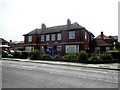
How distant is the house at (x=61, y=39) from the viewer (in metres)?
41.9

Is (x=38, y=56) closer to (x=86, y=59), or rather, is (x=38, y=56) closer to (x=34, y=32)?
(x=86, y=59)

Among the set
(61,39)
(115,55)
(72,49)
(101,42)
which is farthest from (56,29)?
(115,55)

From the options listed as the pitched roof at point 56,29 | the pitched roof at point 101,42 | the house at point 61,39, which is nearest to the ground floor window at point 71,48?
the house at point 61,39

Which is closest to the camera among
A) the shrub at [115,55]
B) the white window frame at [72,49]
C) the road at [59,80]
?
the road at [59,80]

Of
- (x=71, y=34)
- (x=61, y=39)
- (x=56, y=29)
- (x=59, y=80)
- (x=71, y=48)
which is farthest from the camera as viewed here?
(x=56, y=29)

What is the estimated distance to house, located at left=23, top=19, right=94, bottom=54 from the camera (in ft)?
138

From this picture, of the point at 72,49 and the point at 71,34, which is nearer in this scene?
the point at 72,49

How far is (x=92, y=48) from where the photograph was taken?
50094 millimetres

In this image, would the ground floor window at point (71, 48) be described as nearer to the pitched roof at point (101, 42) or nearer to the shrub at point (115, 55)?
the pitched roof at point (101, 42)

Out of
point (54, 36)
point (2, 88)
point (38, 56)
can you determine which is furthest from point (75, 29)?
point (2, 88)

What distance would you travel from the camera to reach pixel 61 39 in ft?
149

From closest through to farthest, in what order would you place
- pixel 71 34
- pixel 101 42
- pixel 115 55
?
pixel 115 55, pixel 71 34, pixel 101 42

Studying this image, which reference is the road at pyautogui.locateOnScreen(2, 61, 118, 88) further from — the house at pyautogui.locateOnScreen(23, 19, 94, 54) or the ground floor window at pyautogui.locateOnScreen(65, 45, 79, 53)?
the house at pyautogui.locateOnScreen(23, 19, 94, 54)

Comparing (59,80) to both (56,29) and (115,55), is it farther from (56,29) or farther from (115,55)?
(56,29)
